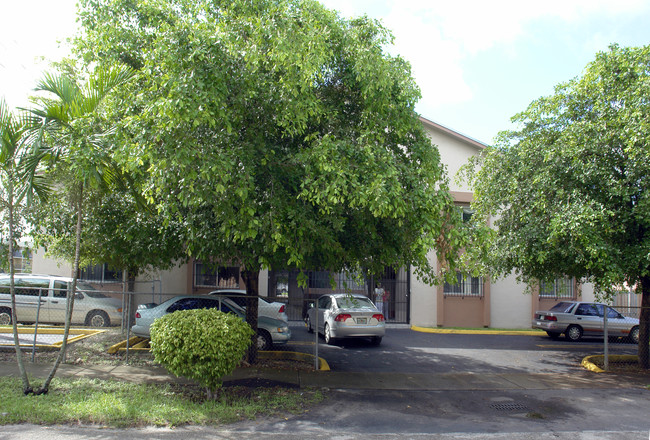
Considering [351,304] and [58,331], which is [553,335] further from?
[58,331]

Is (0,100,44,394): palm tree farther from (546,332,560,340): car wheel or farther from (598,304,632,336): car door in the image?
(598,304,632,336): car door

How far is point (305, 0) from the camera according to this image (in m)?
7.57

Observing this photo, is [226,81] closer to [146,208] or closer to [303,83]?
[303,83]

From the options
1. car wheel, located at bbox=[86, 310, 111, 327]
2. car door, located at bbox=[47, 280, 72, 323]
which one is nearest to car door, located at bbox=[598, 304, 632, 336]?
car wheel, located at bbox=[86, 310, 111, 327]

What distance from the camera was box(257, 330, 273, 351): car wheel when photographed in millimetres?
11445

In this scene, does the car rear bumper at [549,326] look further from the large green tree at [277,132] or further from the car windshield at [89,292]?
the car windshield at [89,292]

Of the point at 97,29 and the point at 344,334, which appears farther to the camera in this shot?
the point at 344,334

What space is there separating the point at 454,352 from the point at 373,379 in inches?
181

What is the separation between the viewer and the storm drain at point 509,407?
297 inches

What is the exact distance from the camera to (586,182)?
31.7 ft

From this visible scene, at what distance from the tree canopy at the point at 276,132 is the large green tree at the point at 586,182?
3.08 m

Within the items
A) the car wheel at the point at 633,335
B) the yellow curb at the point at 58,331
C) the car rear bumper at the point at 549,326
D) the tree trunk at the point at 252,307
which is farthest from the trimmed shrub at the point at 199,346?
the car wheel at the point at 633,335

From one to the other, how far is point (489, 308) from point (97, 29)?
52.7 feet

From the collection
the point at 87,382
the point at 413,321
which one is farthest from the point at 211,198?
the point at 413,321
